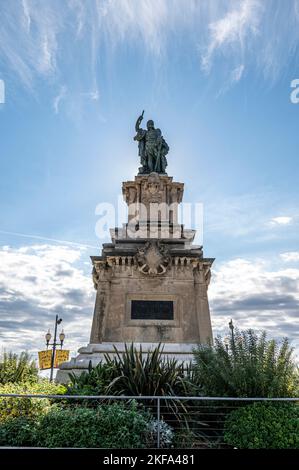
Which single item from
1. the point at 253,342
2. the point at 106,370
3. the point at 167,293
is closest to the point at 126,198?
the point at 167,293

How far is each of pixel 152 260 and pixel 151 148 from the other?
28.1 feet

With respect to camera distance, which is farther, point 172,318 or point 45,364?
point 45,364

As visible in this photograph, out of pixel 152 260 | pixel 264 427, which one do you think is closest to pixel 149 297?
pixel 152 260

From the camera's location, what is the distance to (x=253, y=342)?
773cm

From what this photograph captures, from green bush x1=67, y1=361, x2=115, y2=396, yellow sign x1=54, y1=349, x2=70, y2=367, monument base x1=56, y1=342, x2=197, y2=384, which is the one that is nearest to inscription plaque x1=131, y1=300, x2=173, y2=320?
monument base x1=56, y1=342, x2=197, y2=384

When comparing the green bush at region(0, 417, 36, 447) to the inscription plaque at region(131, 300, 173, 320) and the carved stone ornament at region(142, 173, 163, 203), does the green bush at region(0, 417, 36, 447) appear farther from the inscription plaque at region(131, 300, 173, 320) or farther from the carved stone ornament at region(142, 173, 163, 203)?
the carved stone ornament at region(142, 173, 163, 203)

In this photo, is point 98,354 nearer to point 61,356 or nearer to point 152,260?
point 152,260

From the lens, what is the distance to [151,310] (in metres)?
13.6

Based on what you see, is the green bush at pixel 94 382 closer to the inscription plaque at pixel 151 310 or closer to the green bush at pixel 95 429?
the green bush at pixel 95 429

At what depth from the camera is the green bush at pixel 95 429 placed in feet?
20.2

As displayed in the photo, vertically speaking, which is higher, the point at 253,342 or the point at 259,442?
the point at 253,342

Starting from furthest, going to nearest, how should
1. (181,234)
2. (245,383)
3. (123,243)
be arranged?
(181,234), (123,243), (245,383)
